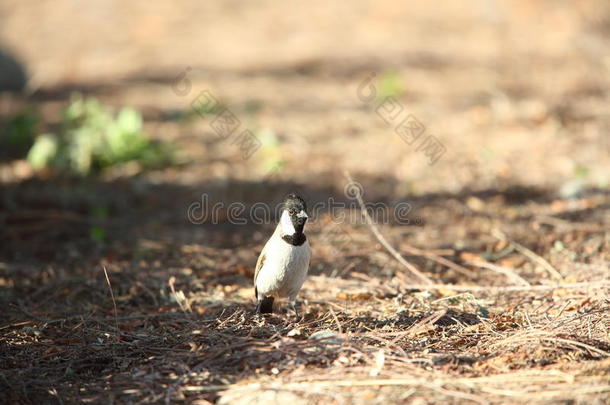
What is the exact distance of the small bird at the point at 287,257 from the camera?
12.2 ft

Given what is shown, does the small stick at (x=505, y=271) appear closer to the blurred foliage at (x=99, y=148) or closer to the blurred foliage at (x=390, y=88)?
the blurred foliage at (x=99, y=148)

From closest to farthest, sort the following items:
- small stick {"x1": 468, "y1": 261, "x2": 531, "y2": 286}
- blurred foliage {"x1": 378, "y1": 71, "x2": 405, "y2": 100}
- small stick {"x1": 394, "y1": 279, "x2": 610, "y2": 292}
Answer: small stick {"x1": 394, "y1": 279, "x2": 610, "y2": 292} → small stick {"x1": 468, "y1": 261, "x2": 531, "y2": 286} → blurred foliage {"x1": 378, "y1": 71, "x2": 405, "y2": 100}

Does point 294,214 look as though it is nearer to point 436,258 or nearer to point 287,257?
point 287,257

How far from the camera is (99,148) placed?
7.08 metres

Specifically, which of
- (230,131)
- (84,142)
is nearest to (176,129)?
(230,131)

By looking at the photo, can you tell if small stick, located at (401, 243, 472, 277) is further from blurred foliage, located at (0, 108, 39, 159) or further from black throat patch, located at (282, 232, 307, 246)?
blurred foliage, located at (0, 108, 39, 159)

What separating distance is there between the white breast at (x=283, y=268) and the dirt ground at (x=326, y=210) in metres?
0.20

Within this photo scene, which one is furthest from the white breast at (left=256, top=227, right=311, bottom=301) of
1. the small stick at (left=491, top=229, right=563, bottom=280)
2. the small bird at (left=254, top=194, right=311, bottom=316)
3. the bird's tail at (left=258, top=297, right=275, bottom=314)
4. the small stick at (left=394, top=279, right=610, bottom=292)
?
the small stick at (left=491, top=229, right=563, bottom=280)

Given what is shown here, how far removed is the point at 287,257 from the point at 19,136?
517 cm

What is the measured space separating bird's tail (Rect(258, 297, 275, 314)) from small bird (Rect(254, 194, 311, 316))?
0.29 feet

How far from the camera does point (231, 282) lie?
15.2 feet

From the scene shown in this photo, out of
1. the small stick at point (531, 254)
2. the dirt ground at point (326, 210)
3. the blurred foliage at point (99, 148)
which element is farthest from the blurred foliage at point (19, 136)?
the small stick at point (531, 254)

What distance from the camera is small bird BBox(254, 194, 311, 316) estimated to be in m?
3.71

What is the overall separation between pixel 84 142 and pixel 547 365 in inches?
223
